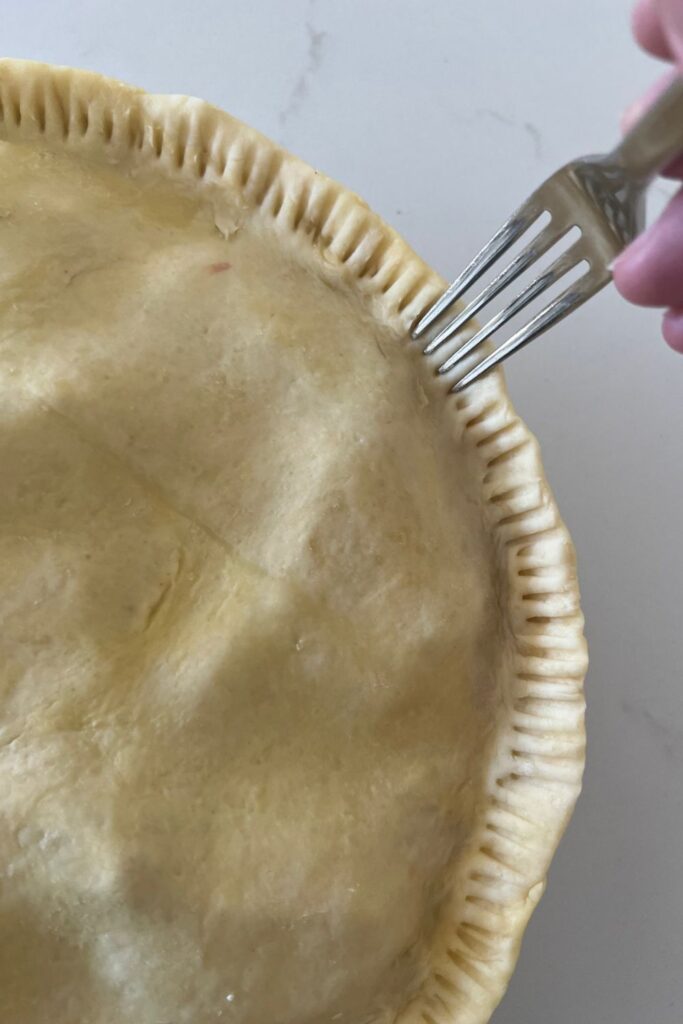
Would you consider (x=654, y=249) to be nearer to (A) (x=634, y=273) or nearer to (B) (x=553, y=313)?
(A) (x=634, y=273)

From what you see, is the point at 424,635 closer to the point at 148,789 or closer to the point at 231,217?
the point at 148,789

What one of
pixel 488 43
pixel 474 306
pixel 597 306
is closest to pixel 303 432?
pixel 474 306

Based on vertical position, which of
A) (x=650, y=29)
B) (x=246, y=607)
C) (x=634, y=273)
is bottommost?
(x=246, y=607)

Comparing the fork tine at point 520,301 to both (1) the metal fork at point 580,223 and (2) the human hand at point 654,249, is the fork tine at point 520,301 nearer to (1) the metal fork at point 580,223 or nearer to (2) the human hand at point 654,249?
(1) the metal fork at point 580,223

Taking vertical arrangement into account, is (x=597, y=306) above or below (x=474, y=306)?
below

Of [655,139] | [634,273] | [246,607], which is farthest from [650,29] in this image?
[246,607]

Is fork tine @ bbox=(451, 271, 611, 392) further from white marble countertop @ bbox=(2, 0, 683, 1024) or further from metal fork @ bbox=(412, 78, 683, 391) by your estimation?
white marble countertop @ bbox=(2, 0, 683, 1024)
